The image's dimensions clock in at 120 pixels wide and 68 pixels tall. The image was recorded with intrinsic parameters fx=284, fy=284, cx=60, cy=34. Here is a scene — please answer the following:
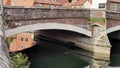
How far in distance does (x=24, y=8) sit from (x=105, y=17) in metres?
9.94

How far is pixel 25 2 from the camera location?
5053 centimetres

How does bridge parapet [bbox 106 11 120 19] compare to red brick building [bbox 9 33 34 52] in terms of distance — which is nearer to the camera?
bridge parapet [bbox 106 11 120 19]

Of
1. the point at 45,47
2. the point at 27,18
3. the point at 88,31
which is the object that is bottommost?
the point at 45,47

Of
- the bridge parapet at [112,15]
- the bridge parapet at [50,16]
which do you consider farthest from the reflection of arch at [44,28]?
the bridge parapet at [112,15]

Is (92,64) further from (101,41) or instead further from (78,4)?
(78,4)

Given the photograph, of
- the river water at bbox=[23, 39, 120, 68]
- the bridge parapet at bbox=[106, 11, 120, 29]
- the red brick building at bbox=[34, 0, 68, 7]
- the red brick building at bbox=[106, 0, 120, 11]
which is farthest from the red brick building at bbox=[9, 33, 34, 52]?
the bridge parapet at bbox=[106, 11, 120, 29]

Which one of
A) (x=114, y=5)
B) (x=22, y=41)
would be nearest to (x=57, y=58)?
(x=114, y=5)

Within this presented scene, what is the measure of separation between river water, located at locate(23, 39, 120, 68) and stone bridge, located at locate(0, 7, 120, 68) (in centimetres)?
161

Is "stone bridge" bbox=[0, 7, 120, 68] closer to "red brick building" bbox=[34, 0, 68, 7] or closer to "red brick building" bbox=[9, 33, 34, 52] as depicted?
"red brick building" bbox=[9, 33, 34, 52]

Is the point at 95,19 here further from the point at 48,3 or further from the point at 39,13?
the point at 48,3

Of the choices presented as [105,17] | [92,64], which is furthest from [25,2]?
[92,64]

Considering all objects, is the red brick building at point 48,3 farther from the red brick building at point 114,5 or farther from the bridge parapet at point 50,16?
the bridge parapet at point 50,16

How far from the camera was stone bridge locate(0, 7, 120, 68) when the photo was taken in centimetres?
2193

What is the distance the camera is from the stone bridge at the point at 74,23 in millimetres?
21930
